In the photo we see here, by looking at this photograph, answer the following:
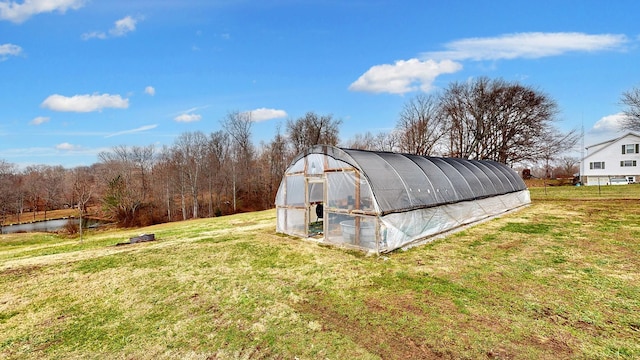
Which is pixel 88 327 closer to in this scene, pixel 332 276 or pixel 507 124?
pixel 332 276

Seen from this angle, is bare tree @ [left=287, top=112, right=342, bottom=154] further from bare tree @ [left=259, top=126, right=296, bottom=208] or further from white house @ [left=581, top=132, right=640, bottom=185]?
white house @ [left=581, top=132, right=640, bottom=185]

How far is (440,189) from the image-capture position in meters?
9.66

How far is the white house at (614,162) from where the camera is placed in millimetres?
29984

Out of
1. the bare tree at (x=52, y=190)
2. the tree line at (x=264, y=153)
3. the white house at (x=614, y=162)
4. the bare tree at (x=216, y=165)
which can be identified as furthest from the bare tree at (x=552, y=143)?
the bare tree at (x=52, y=190)

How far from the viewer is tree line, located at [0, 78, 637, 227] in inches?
1074

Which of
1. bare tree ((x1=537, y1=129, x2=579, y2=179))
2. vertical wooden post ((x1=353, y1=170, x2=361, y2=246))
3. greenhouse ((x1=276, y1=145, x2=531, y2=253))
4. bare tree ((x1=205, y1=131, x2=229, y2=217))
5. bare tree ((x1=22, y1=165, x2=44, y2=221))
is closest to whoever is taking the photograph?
greenhouse ((x1=276, y1=145, x2=531, y2=253))

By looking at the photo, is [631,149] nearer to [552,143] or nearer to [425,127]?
[552,143]

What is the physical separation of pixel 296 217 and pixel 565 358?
7.57m

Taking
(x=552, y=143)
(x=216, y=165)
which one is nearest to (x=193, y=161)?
(x=216, y=165)

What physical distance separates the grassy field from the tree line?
21864 millimetres

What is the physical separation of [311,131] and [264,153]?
733 centimetres

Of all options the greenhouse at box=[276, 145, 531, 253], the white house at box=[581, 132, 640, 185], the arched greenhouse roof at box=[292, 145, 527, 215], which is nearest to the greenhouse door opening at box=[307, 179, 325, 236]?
the greenhouse at box=[276, 145, 531, 253]

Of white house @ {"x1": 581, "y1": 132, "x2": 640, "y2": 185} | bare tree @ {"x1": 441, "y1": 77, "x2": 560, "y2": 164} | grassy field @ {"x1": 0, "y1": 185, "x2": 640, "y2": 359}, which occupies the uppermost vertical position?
bare tree @ {"x1": 441, "y1": 77, "x2": 560, "y2": 164}

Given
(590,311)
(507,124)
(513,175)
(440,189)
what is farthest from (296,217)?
(507,124)
